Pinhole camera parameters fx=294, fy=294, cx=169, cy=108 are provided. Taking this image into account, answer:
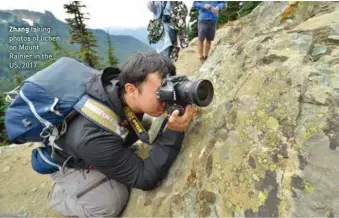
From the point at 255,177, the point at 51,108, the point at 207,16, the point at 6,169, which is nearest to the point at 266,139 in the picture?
the point at 255,177

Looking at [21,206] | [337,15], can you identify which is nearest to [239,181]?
[337,15]

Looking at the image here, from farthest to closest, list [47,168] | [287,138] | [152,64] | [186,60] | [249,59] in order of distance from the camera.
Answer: [186,60] < [47,168] < [249,59] < [152,64] < [287,138]

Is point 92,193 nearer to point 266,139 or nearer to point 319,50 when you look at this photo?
point 266,139

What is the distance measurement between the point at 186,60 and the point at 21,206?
26.2 ft

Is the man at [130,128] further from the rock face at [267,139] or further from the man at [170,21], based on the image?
the man at [170,21]

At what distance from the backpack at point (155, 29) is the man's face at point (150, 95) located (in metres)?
4.64

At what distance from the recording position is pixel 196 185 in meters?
2.63

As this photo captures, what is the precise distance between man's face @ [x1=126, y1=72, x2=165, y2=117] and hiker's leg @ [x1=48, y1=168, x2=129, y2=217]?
4.07 feet

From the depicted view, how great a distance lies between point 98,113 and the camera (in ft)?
9.37

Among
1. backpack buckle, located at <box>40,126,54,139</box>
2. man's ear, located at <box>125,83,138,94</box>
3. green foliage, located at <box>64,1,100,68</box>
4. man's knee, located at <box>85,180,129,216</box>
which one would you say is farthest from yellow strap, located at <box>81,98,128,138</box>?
green foliage, located at <box>64,1,100,68</box>

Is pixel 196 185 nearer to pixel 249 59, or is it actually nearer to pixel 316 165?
pixel 316 165

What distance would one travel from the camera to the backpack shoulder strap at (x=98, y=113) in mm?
2840

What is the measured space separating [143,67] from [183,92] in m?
0.58

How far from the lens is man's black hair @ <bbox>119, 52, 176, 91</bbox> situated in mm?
2756
